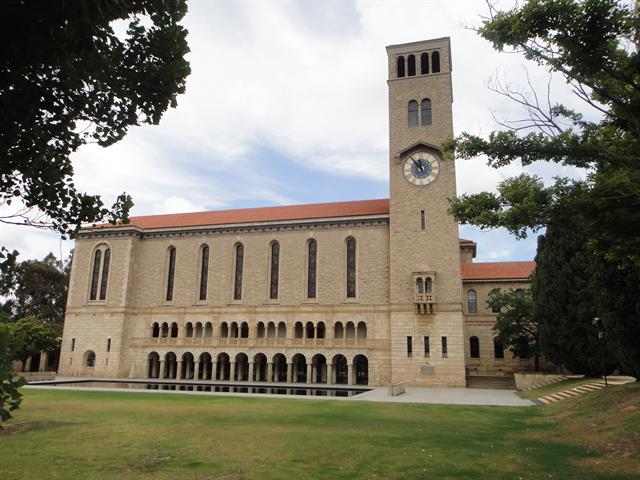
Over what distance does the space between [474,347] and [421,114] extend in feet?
71.9

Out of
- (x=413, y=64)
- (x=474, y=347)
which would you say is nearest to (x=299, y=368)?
(x=474, y=347)

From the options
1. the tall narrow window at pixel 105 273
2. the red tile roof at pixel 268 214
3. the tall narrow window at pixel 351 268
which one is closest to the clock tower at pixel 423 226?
the red tile roof at pixel 268 214

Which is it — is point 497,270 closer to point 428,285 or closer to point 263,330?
point 428,285

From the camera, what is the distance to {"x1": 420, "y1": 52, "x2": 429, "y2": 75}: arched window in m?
41.6

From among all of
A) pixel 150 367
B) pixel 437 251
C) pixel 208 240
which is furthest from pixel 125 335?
pixel 437 251

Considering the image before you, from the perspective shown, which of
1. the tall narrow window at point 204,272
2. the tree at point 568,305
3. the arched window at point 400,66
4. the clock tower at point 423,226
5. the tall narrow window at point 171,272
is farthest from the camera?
the tall narrow window at point 171,272

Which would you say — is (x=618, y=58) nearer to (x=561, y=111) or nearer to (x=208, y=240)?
(x=561, y=111)

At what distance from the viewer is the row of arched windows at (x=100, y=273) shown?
4559cm

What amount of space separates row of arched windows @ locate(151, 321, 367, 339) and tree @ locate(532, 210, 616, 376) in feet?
45.3

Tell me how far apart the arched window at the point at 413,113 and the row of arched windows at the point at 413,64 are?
273 centimetres

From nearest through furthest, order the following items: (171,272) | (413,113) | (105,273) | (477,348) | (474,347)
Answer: (413,113), (171,272), (105,273), (477,348), (474,347)

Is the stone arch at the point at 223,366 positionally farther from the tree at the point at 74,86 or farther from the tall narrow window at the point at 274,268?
the tree at the point at 74,86

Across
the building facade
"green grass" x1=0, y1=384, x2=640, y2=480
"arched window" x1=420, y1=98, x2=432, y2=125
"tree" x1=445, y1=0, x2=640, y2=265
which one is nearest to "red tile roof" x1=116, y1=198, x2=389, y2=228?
the building facade

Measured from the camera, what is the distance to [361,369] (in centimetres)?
4050
